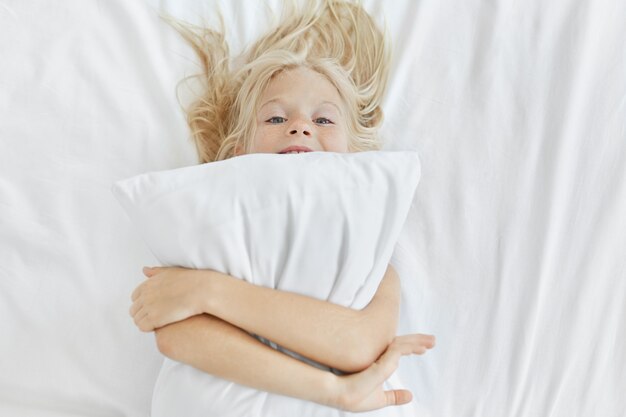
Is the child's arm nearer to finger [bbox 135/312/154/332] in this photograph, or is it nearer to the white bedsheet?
finger [bbox 135/312/154/332]

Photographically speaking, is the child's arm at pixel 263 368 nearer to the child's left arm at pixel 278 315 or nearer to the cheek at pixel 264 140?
the child's left arm at pixel 278 315

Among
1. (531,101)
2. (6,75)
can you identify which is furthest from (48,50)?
(531,101)

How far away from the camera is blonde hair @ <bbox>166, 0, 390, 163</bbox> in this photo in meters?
1.37

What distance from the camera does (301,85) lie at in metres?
1.33

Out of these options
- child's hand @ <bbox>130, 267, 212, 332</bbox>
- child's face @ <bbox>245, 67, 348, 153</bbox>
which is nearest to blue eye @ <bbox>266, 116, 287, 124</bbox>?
child's face @ <bbox>245, 67, 348, 153</bbox>

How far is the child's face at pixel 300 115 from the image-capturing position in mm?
1280

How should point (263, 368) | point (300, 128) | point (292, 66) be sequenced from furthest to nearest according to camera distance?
point (292, 66), point (300, 128), point (263, 368)

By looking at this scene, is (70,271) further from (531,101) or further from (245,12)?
(531,101)

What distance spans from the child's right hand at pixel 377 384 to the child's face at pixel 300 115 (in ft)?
1.08

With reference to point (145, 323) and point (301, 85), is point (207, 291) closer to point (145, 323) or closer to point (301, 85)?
point (145, 323)

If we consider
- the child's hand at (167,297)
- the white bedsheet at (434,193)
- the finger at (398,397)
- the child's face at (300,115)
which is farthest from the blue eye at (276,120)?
the finger at (398,397)

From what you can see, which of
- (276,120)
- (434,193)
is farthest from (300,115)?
(434,193)

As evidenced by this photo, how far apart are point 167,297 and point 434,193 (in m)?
0.46

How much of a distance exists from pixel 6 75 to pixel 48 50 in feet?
0.26
